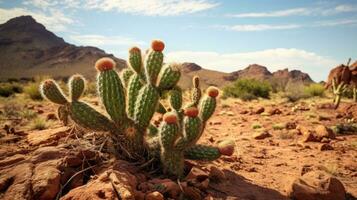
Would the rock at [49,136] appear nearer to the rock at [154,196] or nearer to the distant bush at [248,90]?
the rock at [154,196]

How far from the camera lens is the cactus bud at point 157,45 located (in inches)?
187

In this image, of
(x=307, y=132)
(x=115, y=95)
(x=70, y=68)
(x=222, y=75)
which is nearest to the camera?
(x=115, y=95)

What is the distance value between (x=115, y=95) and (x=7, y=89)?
18.2 meters

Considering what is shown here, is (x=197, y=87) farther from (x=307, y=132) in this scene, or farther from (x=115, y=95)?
(x=307, y=132)

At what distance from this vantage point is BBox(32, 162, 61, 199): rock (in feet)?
12.0

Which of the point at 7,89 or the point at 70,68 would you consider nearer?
the point at 7,89

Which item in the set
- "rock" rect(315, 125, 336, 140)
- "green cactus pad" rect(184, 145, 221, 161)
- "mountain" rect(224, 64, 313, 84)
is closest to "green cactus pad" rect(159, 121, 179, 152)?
"green cactus pad" rect(184, 145, 221, 161)

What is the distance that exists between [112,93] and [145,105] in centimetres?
45

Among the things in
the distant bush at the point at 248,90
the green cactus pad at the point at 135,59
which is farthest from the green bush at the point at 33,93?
the green cactus pad at the point at 135,59

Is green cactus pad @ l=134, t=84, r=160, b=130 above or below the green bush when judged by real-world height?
above

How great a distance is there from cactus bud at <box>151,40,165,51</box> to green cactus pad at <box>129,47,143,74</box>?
0.36 meters

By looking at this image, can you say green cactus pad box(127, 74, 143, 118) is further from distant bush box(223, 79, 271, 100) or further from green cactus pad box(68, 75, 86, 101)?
distant bush box(223, 79, 271, 100)

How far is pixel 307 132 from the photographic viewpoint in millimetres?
9414

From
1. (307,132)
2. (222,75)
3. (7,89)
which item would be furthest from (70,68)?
(307,132)
